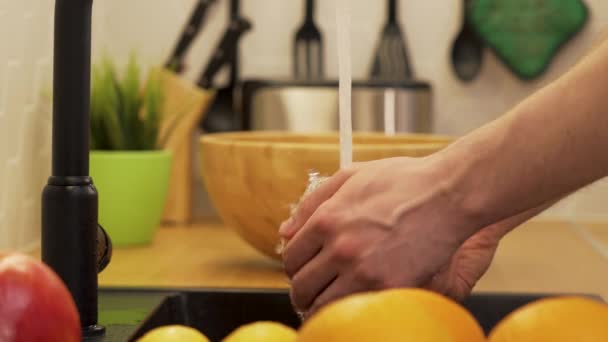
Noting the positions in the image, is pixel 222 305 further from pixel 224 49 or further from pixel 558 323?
pixel 224 49

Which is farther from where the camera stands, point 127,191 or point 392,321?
point 127,191

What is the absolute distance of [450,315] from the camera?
38 cm

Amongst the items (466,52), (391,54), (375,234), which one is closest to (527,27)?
(466,52)

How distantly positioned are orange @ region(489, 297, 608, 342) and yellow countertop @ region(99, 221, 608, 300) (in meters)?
0.71

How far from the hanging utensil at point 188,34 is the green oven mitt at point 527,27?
0.46 meters

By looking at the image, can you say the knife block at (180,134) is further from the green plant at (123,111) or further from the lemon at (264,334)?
the lemon at (264,334)

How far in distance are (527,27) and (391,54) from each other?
234 millimetres

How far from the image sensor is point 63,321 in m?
0.45

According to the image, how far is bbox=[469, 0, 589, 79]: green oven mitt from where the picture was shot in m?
1.63

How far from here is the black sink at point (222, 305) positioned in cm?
87

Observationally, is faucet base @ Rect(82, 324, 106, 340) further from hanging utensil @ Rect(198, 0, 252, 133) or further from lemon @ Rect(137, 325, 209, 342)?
hanging utensil @ Rect(198, 0, 252, 133)

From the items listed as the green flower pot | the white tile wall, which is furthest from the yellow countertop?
the white tile wall

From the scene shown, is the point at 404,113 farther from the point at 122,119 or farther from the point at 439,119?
the point at 122,119

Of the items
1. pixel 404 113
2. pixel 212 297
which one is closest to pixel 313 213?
pixel 212 297
